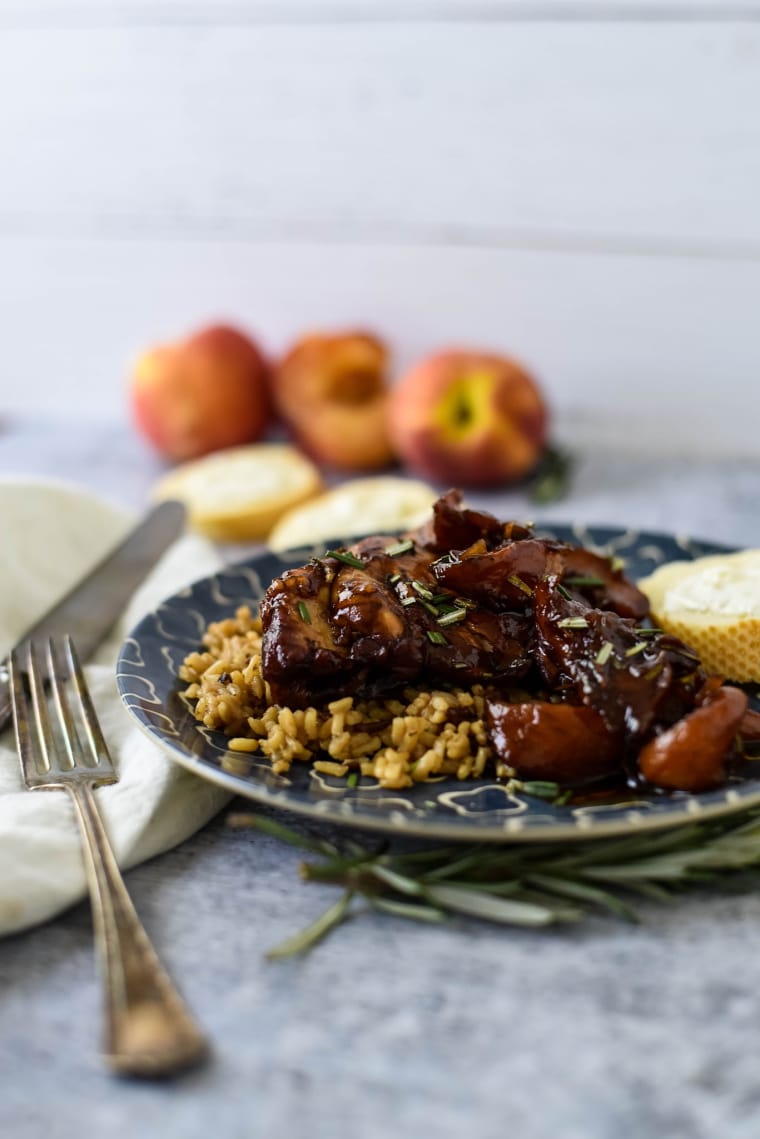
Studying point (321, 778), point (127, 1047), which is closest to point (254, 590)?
point (321, 778)

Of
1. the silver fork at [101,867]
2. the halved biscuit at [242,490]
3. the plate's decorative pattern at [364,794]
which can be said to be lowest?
the silver fork at [101,867]

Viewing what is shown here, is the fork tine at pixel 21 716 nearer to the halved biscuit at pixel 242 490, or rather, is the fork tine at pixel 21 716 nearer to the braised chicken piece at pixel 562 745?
the braised chicken piece at pixel 562 745

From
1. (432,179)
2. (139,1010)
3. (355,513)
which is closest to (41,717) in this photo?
(139,1010)

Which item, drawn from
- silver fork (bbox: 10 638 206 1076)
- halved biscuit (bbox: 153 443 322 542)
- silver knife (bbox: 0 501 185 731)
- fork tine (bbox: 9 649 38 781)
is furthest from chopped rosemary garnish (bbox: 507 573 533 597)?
halved biscuit (bbox: 153 443 322 542)

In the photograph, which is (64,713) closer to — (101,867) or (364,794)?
(101,867)

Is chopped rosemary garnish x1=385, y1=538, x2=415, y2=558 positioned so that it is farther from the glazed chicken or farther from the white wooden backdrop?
the white wooden backdrop

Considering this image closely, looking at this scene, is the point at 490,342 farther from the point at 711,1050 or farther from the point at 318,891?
the point at 711,1050

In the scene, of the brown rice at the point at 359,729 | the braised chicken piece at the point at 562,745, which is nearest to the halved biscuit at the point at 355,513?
the brown rice at the point at 359,729
